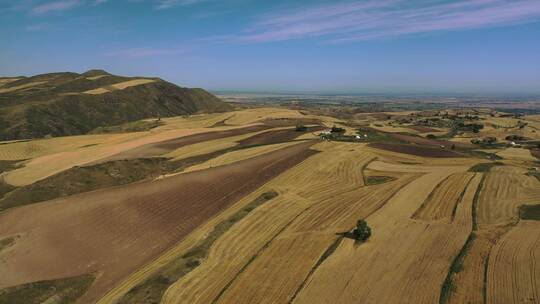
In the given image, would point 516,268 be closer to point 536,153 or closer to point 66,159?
point 66,159

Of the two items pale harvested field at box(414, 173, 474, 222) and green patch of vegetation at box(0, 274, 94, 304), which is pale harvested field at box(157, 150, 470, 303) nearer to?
pale harvested field at box(414, 173, 474, 222)

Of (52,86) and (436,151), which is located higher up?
(52,86)

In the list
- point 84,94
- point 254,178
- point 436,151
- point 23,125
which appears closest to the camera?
point 254,178

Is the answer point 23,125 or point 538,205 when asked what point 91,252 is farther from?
point 23,125

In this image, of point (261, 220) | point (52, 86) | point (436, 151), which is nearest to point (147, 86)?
point (52, 86)

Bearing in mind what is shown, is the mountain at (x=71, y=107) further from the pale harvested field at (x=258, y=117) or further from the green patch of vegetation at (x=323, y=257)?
the green patch of vegetation at (x=323, y=257)

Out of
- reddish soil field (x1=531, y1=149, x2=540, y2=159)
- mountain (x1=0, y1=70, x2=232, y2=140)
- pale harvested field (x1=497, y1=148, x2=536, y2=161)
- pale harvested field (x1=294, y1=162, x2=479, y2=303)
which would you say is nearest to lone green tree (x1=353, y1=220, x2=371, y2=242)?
pale harvested field (x1=294, y1=162, x2=479, y2=303)

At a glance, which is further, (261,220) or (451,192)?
(451,192)
